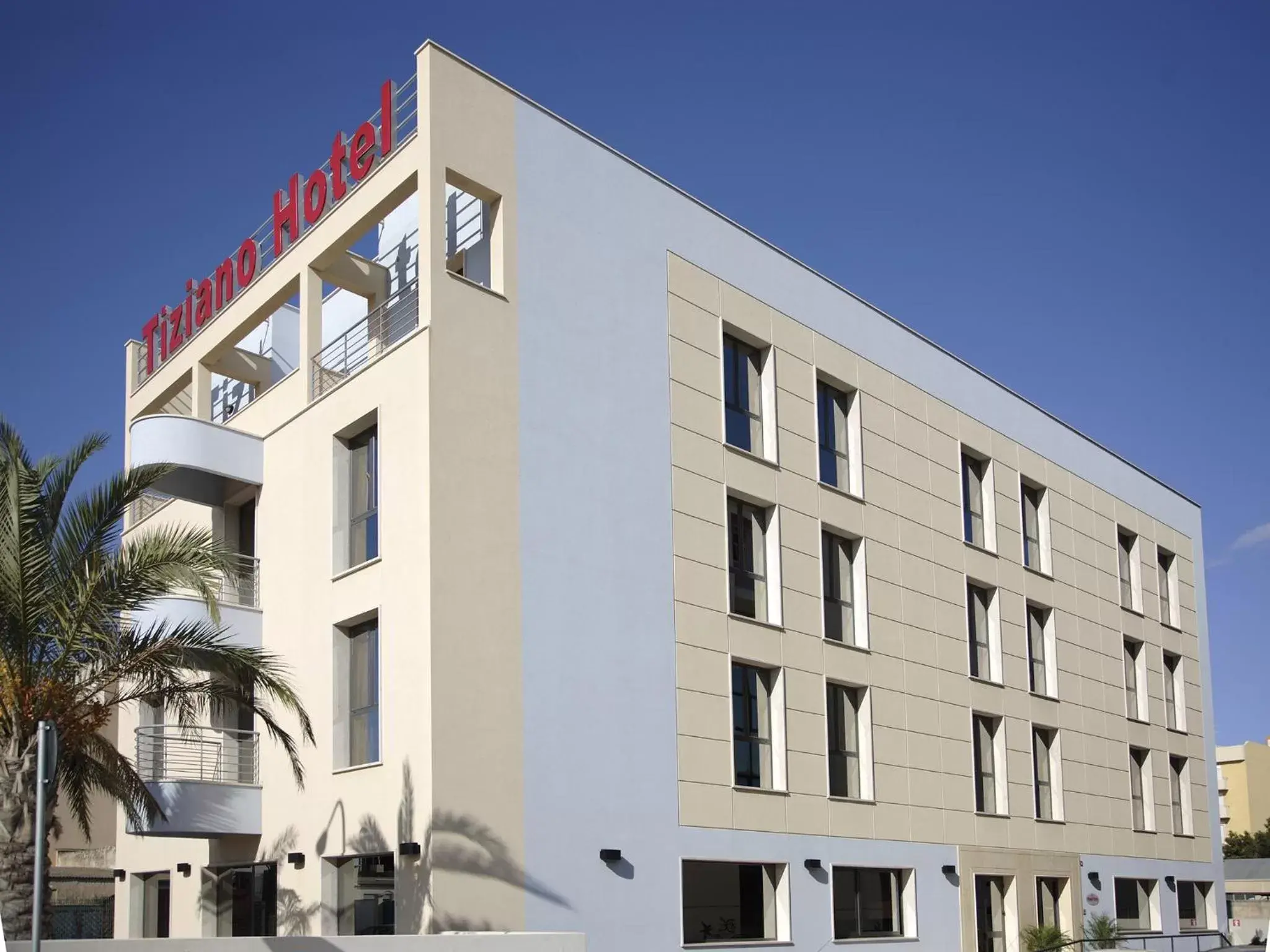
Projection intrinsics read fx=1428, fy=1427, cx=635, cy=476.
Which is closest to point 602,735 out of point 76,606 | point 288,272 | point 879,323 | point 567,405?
point 567,405

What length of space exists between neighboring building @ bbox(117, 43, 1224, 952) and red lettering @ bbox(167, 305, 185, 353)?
0.09 metres

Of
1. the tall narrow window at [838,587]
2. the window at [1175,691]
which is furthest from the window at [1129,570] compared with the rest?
the tall narrow window at [838,587]

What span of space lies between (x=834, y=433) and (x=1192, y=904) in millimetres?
22391

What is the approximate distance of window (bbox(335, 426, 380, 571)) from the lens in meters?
24.0

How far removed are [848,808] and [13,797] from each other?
1688cm

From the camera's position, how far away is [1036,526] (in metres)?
38.7

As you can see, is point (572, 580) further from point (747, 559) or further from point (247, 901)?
point (247, 901)

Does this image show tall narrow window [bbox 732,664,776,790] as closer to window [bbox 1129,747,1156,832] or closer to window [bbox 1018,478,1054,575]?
window [bbox 1018,478,1054,575]

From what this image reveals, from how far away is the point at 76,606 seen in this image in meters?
17.7

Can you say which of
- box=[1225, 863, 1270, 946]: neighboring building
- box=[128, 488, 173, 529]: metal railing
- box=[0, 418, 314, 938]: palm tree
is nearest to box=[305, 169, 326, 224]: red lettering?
box=[128, 488, 173, 529]: metal railing

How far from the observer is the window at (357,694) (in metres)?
22.9

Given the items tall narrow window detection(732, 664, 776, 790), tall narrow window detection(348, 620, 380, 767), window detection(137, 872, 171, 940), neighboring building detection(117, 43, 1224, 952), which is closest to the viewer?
neighboring building detection(117, 43, 1224, 952)

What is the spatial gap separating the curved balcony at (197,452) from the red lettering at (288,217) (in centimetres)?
380

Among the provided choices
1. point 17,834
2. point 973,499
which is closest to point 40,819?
point 17,834
